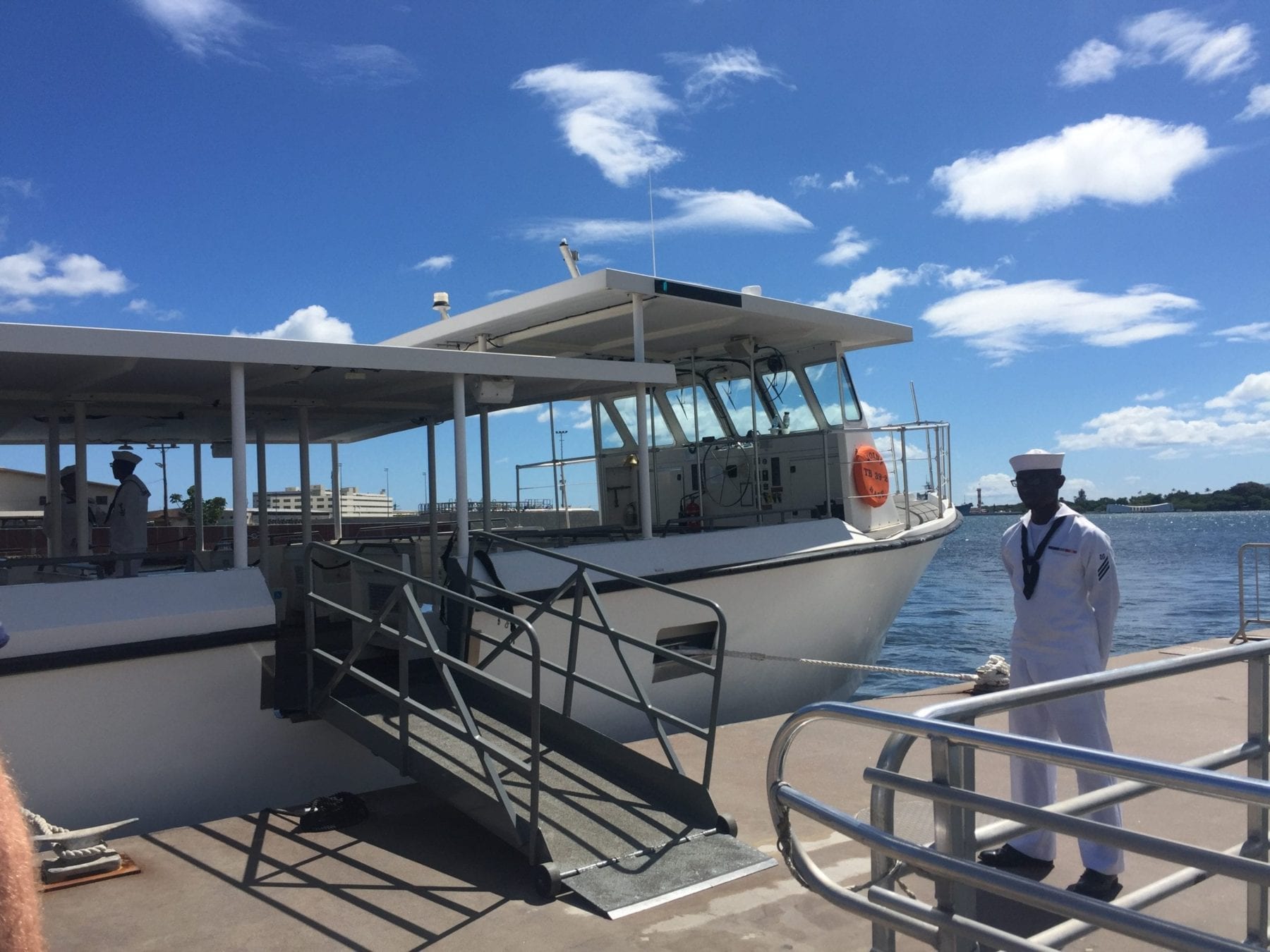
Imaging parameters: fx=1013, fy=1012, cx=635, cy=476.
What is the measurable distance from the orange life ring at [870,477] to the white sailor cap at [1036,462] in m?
5.36

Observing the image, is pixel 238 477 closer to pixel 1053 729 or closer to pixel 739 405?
pixel 1053 729

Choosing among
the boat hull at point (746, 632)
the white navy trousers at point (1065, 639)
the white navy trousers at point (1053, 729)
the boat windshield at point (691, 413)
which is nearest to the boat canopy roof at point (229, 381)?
the boat hull at point (746, 632)

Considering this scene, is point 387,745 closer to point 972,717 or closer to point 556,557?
point 556,557

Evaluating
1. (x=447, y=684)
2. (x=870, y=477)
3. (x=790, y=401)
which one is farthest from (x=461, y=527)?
(x=790, y=401)

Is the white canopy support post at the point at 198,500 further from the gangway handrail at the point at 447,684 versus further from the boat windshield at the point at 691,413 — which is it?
the boat windshield at the point at 691,413

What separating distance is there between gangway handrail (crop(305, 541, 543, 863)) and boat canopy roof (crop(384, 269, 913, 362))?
3.31 meters

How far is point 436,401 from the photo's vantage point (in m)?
9.14

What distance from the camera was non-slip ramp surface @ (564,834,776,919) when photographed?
4.09m

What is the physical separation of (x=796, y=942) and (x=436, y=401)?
6.42 metres

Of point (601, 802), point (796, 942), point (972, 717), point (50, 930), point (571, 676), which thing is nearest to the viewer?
point (972, 717)

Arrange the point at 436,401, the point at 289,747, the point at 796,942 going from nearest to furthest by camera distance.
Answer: the point at 796,942, the point at 289,747, the point at 436,401

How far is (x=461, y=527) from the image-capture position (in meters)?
6.71

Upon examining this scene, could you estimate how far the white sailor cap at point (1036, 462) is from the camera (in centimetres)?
404

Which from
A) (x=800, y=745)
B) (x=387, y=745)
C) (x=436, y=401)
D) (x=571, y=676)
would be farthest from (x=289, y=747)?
(x=436, y=401)
